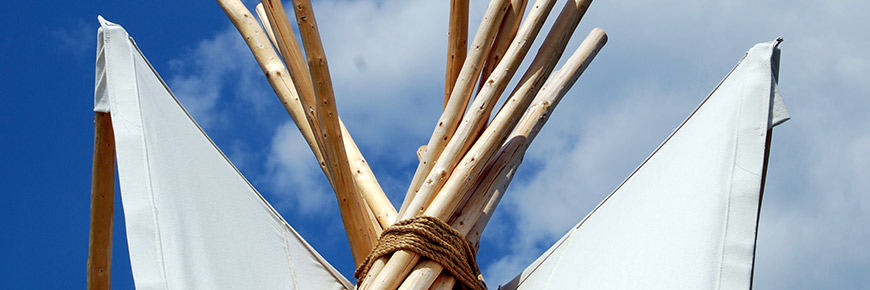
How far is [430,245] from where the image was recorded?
224cm

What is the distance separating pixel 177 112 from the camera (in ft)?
7.93

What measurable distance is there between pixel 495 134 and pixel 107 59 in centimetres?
105

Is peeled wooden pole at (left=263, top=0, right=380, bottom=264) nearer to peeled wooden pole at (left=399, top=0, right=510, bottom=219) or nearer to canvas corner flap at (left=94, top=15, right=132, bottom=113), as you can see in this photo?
peeled wooden pole at (left=399, top=0, right=510, bottom=219)

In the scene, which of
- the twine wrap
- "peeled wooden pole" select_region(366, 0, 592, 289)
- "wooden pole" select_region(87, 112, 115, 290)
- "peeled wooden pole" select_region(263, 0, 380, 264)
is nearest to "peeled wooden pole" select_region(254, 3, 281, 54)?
"peeled wooden pole" select_region(263, 0, 380, 264)

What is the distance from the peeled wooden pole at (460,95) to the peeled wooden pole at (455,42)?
140mm

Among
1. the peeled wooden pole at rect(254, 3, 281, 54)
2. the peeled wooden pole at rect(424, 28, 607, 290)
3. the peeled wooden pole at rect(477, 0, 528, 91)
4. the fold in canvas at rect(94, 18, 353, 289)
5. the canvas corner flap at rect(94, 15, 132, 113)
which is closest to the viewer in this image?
the fold in canvas at rect(94, 18, 353, 289)

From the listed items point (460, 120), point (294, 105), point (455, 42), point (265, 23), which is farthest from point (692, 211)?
point (265, 23)

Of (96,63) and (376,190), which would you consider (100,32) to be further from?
(376,190)

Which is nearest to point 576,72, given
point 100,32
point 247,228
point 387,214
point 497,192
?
point 497,192

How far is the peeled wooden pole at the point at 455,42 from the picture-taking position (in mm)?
2865

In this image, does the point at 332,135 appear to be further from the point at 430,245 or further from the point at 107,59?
the point at 107,59

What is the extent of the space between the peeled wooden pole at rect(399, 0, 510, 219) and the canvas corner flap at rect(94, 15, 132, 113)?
83 centimetres

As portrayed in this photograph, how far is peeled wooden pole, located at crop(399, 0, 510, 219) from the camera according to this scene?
252cm

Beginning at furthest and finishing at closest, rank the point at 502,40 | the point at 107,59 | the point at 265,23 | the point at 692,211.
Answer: the point at 265,23 < the point at 502,40 < the point at 107,59 < the point at 692,211
